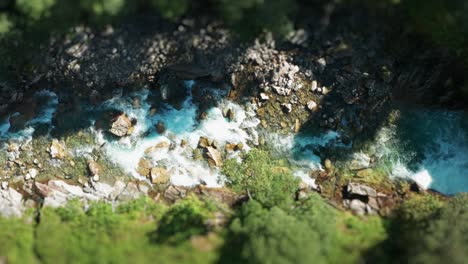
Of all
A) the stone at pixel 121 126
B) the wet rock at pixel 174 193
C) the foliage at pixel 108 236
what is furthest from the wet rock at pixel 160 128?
the foliage at pixel 108 236

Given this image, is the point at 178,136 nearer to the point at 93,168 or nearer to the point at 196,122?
the point at 196,122

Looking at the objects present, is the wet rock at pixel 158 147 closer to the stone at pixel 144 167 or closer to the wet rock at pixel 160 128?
the stone at pixel 144 167

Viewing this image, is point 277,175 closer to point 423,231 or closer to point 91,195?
point 423,231

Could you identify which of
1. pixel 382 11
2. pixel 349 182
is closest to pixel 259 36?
pixel 382 11

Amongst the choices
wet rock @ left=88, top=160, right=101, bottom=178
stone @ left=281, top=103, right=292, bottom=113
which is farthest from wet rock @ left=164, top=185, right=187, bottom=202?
stone @ left=281, top=103, right=292, bottom=113

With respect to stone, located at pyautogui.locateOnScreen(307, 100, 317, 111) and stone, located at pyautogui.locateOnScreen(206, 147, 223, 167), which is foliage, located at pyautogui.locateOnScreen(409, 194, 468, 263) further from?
stone, located at pyautogui.locateOnScreen(206, 147, 223, 167)

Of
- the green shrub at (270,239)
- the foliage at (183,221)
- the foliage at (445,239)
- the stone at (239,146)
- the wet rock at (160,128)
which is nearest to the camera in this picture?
the foliage at (445,239)

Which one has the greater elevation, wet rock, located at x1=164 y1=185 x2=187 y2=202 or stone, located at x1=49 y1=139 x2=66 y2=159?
wet rock, located at x1=164 y1=185 x2=187 y2=202

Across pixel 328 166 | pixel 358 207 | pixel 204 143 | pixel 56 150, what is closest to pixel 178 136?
pixel 204 143
